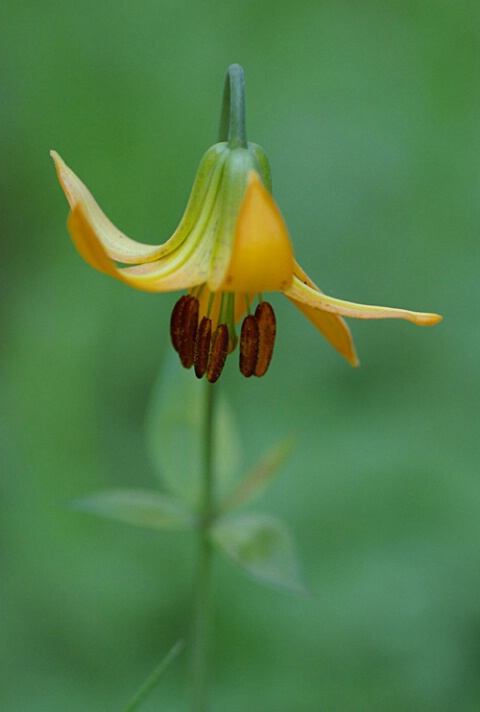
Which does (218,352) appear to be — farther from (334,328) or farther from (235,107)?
(235,107)

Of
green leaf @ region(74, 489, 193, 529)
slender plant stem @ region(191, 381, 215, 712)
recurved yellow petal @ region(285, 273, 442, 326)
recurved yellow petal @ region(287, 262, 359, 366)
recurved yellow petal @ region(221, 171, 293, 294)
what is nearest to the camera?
recurved yellow petal @ region(221, 171, 293, 294)

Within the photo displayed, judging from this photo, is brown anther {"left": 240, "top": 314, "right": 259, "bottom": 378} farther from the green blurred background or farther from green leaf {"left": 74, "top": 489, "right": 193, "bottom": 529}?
the green blurred background

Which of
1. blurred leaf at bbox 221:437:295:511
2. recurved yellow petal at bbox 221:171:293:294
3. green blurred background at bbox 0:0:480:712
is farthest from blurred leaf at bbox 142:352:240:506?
recurved yellow petal at bbox 221:171:293:294

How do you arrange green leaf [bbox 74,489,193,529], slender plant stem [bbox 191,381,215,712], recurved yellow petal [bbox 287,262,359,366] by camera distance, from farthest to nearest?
1. green leaf [bbox 74,489,193,529]
2. slender plant stem [bbox 191,381,215,712]
3. recurved yellow petal [bbox 287,262,359,366]

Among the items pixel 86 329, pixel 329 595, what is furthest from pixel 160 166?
pixel 329 595

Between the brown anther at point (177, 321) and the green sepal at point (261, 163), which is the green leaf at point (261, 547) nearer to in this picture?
the brown anther at point (177, 321)

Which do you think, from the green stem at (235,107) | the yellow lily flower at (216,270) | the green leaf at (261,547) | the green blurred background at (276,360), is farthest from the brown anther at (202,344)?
the green blurred background at (276,360)

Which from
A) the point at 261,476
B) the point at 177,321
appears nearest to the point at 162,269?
the point at 177,321
